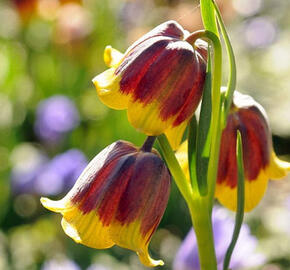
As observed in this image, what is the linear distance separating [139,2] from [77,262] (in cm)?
303

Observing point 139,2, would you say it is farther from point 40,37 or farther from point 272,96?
point 272,96

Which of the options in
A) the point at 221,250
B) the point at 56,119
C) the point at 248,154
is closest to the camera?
the point at 248,154

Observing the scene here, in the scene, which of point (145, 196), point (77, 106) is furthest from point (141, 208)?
point (77, 106)

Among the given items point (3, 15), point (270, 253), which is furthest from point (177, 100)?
point (3, 15)

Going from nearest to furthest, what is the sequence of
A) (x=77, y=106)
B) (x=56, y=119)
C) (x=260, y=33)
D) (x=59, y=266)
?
(x=59, y=266) → (x=56, y=119) → (x=77, y=106) → (x=260, y=33)

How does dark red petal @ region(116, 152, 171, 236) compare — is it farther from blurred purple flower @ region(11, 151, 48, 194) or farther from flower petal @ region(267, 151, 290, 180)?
blurred purple flower @ region(11, 151, 48, 194)

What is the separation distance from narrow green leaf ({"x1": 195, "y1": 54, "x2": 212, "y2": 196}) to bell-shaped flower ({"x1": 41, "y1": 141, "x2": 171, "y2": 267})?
47 mm

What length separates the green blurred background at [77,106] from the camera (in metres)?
2.69

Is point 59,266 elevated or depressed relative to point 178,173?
depressed

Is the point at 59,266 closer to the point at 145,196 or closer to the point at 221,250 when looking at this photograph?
the point at 221,250

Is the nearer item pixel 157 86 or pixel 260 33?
pixel 157 86

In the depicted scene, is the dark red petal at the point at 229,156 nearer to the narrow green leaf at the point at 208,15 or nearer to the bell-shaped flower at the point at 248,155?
the bell-shaped flower at the point at 248,155

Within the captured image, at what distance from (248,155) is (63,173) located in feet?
5.28

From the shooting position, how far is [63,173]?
275cm
